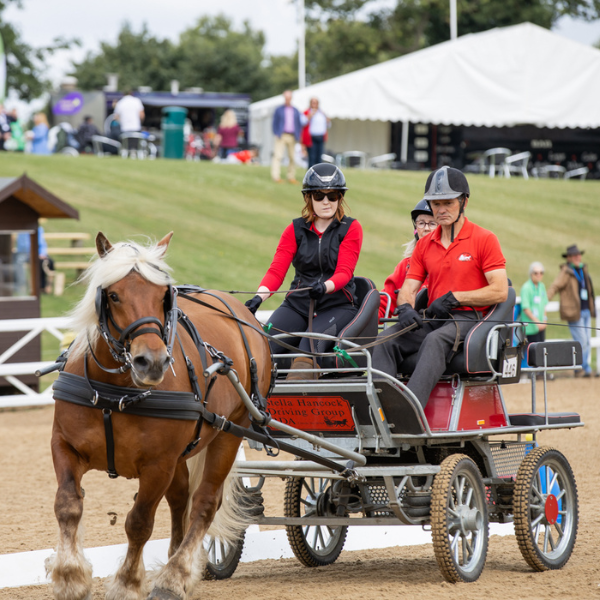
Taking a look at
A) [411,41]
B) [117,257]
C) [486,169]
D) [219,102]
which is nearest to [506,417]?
[117,257]

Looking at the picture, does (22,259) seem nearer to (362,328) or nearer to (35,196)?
(35,196)

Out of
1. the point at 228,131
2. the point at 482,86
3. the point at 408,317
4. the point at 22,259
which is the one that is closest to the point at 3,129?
the point at 228,131

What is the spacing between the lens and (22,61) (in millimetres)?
47031

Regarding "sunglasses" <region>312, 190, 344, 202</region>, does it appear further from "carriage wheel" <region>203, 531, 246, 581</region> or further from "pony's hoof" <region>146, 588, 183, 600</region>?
"pony's hoof" <region>146, 588, 183, 600</region>

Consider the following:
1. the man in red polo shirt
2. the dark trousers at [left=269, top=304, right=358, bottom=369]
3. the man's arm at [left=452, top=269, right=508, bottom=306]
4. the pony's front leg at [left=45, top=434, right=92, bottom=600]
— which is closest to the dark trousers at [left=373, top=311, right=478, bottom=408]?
the man in red polo shirt

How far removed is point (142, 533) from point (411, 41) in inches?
1956

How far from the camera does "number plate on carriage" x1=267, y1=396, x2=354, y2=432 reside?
5691mm

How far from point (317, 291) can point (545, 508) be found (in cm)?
196

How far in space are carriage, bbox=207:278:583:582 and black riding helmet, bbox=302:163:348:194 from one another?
2.16 ft

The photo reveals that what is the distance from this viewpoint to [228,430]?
16.6 feet

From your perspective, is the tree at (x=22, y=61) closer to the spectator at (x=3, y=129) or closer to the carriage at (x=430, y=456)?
the spectator at (x=3, y=129)

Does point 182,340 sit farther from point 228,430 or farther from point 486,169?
point 486,169

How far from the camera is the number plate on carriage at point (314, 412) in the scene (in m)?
5.69

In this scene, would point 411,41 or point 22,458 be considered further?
point 411,41
